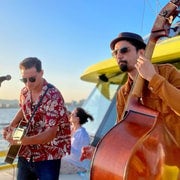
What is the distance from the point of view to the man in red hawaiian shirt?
10.2ft

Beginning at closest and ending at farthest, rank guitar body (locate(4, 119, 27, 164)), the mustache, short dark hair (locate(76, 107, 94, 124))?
the mustache < guitar body (locate(4, 119, 27, 164)) < short dark hair (locate(76, 107, 94, 124))

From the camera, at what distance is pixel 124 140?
7.18ft

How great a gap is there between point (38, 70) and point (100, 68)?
1.97 m

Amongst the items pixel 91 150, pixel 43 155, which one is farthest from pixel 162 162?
pixel 43 155

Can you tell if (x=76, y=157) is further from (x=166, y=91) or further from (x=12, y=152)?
(x=166, y=91)

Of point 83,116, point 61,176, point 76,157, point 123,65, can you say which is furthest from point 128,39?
point 83,116

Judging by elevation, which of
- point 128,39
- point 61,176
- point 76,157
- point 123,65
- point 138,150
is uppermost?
point 128,39

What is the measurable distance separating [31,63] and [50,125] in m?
0.51

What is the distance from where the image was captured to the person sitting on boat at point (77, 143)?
4867mm

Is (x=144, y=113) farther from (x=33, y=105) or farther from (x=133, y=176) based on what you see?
(x=33, y=105)

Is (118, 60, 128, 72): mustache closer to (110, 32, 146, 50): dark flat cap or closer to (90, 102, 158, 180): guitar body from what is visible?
(110, 32, 146, 50): dark flat cap

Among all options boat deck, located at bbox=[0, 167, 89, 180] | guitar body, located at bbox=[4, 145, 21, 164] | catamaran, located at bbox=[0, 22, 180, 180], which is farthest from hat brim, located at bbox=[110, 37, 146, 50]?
boat deck, located at bbox=[0, 167, 89, 180]

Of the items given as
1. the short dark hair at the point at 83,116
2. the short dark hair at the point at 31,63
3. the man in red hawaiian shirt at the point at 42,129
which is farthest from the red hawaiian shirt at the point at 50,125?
the short dark hair at the point at 83,116

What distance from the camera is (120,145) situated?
2193 millimetres
